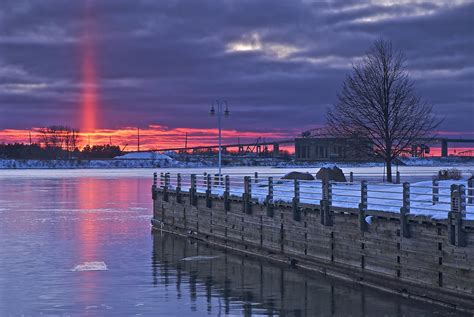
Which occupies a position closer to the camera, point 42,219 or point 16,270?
point 16,270

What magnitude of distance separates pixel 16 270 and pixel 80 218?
97.0 feet

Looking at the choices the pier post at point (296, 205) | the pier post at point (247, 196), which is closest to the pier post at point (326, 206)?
the pier post at point (296, 205)

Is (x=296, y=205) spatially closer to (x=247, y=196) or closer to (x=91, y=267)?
(x=247, y=196)

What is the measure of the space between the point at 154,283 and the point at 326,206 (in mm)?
7100

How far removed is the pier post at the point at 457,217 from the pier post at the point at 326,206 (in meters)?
8.02

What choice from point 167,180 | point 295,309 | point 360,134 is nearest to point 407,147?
point 360,134

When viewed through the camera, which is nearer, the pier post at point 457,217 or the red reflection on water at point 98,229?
the pier post at point 457,217

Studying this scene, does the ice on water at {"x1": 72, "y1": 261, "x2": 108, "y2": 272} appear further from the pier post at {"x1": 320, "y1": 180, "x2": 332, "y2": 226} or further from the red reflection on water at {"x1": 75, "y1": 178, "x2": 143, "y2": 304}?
the pier post at {"x1": 320, "y1": 180, "x2": 332, "y2": 226}

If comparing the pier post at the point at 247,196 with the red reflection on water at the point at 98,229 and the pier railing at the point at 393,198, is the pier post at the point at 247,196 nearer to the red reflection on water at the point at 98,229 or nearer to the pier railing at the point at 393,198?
the pier railing at the point at 393,198

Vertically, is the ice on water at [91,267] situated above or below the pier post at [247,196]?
below

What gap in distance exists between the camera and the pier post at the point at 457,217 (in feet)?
73.4

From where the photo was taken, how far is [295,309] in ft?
83.5

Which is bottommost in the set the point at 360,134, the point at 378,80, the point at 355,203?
the point at 355,203

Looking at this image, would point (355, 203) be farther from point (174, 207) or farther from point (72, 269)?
point (174, 207)
